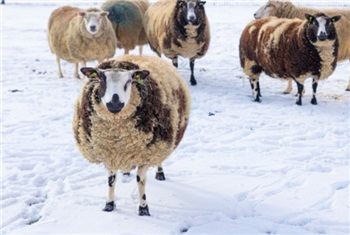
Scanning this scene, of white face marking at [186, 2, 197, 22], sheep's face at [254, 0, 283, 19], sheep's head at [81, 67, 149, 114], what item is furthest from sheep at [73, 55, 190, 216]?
sheep's face at [254, 0, 283, 19]

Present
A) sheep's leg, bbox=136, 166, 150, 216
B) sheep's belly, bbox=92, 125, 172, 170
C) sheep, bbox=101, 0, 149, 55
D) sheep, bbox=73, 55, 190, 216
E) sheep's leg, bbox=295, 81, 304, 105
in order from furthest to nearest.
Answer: sheep, bbox=101, 0, 149, 55
sheep's leg, bbox=295, 81, 304, 105
sheep's leg, bbox=136, 166, 150, 216
sheep's belly, bbox=92, 125, 172, 170
sheep, bbox=73, 55, 190, 216

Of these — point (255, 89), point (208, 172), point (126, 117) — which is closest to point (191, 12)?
point (255, 89)

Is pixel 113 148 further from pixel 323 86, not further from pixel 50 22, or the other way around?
pixel 50 22

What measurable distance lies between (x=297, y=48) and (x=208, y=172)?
3.36 m

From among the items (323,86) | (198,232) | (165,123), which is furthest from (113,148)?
(323,86)

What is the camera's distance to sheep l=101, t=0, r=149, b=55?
36.1 feet

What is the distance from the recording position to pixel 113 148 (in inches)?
152

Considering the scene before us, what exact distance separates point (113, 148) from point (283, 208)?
176 cm

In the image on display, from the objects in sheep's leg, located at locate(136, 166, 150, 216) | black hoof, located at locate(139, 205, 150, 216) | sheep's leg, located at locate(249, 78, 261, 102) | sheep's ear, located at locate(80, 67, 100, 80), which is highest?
sheep's ear, located at locate(80, 67, 100, 80)

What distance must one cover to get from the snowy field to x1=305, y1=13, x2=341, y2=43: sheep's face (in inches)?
48.5

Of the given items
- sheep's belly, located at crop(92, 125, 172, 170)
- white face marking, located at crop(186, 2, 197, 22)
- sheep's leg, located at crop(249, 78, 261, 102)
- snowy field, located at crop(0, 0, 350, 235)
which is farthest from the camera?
white face marking, located at crop(186, 2, 197, 22)

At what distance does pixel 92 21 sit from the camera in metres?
8.91

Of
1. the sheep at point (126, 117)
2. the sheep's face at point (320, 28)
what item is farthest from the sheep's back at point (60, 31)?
the sheep at point (126, 117)

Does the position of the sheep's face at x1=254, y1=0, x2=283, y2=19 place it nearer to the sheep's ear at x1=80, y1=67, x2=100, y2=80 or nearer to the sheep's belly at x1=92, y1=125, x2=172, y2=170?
the sheep's belly at x1=92, y1=125, x2=172, y2=170
